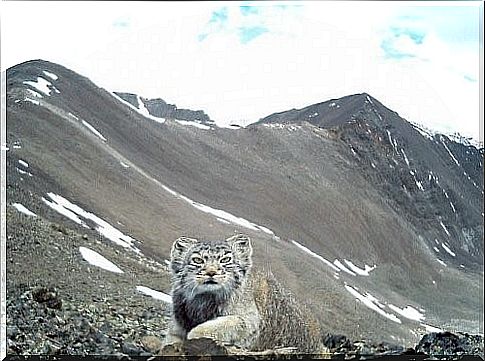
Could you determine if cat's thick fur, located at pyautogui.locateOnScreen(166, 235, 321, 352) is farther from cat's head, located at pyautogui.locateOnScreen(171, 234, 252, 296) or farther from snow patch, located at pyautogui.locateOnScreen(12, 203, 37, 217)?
snow patch, located at pyautogui.locateOnScreen(12, 203, 37, 217)

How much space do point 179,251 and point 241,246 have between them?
270 millimetres

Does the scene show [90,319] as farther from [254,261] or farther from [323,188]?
[323,188]

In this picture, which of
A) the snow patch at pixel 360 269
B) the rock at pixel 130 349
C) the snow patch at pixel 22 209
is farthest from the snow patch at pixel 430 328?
the snow patch at pixel 22 209

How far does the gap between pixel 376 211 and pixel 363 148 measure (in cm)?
33

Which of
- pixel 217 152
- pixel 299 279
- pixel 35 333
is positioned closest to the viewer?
pixel 35 333

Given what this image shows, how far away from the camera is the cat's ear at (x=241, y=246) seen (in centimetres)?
368

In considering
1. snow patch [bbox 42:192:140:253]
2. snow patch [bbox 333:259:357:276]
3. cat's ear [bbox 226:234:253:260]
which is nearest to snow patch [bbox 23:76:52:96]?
snow patch [bbox 42:192:140:253]

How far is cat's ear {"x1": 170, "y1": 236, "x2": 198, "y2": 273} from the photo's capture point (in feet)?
12.0

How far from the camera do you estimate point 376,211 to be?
4320 mm

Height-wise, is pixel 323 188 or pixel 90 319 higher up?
pixel 323 188

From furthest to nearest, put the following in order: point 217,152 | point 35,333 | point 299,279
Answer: point 217,152 < point 299,279 < point 35,333

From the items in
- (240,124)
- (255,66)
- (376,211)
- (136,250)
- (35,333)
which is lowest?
(35,333)

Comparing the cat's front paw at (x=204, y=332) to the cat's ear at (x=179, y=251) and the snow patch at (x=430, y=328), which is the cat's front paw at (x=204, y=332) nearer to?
the cat's ear at (x=179, y=251)

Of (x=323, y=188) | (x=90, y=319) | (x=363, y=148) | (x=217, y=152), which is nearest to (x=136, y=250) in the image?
(x=90, y=319)
